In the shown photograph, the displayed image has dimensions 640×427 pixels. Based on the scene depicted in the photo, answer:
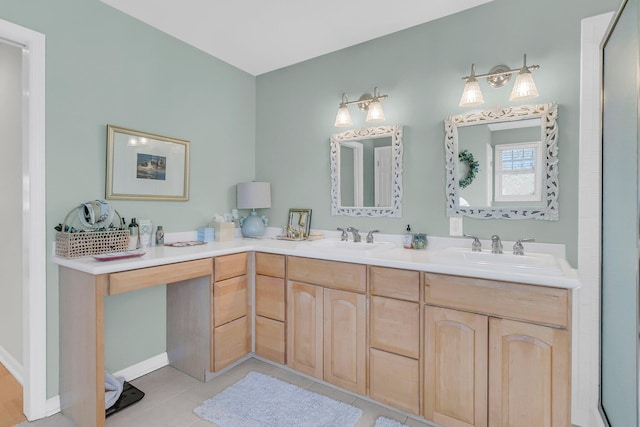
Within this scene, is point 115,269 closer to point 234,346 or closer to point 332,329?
point 234,346

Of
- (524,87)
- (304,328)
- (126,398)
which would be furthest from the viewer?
(304,328)

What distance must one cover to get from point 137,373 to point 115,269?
107 centimetres

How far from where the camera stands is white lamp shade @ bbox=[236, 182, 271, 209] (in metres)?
2.86

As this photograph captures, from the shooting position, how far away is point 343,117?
2547mm

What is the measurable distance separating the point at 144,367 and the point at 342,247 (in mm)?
1655

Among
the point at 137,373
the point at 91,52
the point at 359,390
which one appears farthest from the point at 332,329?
the point at 91,52

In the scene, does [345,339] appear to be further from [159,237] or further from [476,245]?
[159,237]

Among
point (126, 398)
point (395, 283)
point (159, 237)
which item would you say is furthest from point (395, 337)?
point (159, 237)

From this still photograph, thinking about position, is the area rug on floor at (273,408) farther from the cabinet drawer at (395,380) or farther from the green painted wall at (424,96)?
the green painted wall at (424,96)

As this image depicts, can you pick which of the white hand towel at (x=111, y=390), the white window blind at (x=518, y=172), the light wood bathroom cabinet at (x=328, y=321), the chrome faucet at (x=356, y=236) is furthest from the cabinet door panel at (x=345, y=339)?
the white hand towel at (x=111, y=390)

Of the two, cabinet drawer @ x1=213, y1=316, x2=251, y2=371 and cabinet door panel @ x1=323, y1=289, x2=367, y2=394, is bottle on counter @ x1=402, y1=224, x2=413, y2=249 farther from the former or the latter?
cabinet drawer @ x1=213, y1=316, x2=251, y2=371

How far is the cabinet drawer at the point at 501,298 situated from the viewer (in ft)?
4.50

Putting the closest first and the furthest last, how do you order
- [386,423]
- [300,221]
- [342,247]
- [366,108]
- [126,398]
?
[386,423]
[126,398]
[342,247]
[366,108]
[300,221]

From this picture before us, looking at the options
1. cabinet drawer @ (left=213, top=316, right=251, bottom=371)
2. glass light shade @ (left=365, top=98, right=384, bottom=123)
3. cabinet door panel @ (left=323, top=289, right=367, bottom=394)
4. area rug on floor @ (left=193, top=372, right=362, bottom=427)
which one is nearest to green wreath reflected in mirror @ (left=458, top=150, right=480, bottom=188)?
glass light shade @ (left=365, top=98, right=384, bottom=123)
